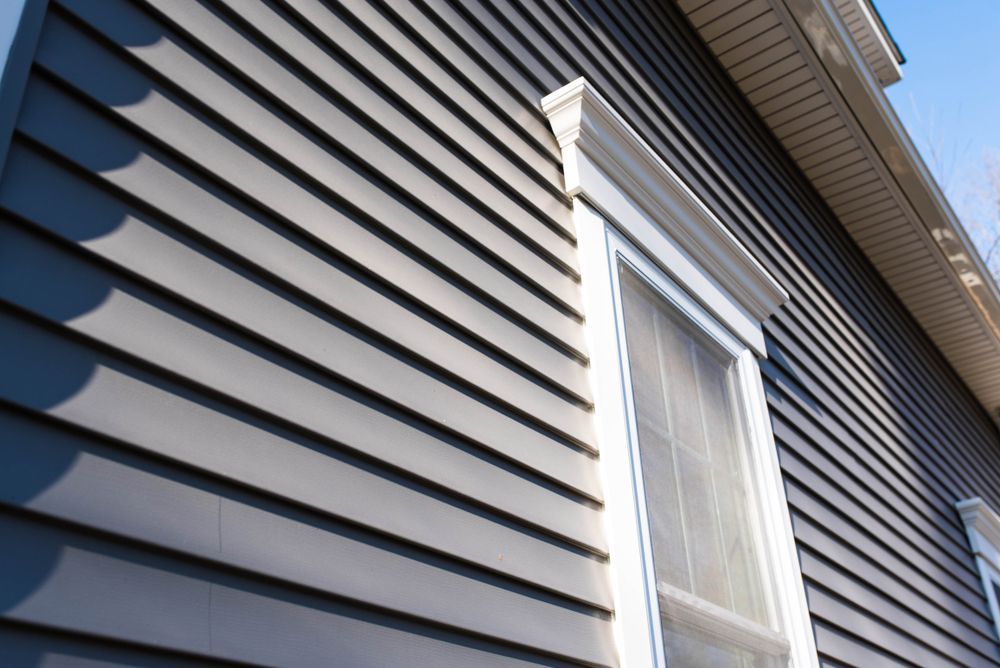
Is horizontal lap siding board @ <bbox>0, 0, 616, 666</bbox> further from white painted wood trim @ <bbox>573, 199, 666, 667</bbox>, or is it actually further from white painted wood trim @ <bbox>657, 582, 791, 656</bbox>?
white painted wood trim @ <bbox>657, 582, 791, 656</bbox>

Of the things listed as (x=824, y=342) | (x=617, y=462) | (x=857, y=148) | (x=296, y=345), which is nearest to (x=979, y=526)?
(x=824, y=342)

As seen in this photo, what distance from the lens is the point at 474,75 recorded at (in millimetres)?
2520

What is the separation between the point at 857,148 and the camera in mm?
5258

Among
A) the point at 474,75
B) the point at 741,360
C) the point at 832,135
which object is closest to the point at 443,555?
the point at 474,75

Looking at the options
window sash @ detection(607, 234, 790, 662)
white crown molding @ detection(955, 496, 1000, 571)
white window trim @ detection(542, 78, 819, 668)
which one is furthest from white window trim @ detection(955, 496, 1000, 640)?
window sash @ detection(607, 234, 790, 662)

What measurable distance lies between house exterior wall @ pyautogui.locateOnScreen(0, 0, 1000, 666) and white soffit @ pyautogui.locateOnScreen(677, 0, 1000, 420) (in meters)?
1.89

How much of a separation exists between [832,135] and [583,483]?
3598 millimetres

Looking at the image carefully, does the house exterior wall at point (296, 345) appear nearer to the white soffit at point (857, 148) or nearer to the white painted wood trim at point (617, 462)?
the white painted wood trim at point (617, 462)

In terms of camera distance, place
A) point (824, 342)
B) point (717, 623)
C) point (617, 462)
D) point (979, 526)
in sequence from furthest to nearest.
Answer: point (979, 526), point (824, 342), point (717, 623), point (617, 462)

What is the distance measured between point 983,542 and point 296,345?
5812 millimetres

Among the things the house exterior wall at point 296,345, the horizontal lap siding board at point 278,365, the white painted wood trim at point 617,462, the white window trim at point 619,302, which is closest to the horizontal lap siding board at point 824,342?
the white window trim at point 619,302

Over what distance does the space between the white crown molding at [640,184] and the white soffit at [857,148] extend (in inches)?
57.6

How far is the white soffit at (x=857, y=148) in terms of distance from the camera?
457 cm

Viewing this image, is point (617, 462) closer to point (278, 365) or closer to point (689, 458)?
point (689, 458)
